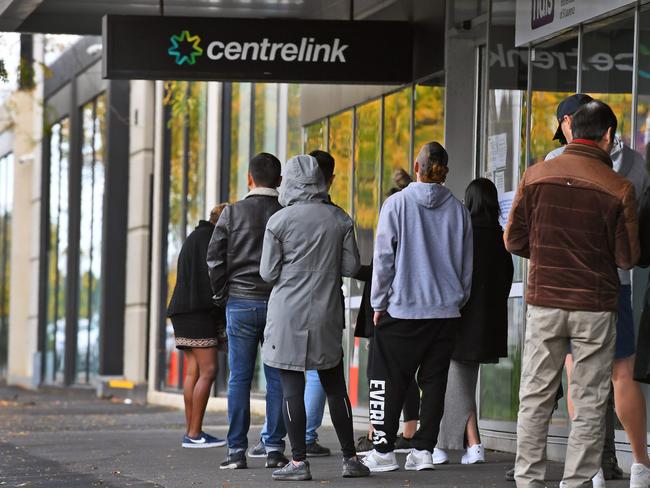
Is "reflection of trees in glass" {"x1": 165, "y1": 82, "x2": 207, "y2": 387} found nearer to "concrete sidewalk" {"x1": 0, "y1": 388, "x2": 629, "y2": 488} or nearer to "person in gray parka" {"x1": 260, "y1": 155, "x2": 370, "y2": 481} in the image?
"concrete sidewalk" {"x1": 0, "y1": 388, "x2": 629, "y2": 488}

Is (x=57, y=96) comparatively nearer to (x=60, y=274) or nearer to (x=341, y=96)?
(x=60, y=274)

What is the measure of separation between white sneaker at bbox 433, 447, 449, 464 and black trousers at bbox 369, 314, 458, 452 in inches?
32.3

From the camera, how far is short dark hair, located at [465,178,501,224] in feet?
30.4

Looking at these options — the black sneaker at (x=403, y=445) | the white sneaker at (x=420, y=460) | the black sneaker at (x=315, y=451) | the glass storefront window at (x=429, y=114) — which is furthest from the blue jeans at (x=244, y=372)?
the glass storefront window at (x=429, y=114)

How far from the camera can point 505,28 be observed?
36.7 ft

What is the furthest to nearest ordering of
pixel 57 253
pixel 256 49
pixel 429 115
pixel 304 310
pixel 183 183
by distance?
pixel 57 253 → pixel 183 183 → pixel 429 115 → pixel 256 49 → pixel 304 310

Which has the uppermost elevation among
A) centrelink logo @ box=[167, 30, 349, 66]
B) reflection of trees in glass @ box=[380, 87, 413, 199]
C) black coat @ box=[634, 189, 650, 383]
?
centrelink logo @ box=[167, 30, 349, 66]

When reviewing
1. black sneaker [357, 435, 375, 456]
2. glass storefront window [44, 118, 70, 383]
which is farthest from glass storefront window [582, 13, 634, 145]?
glass storefront window [44, 118, 70, 383]

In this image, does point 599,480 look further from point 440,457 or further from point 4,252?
point 4,252

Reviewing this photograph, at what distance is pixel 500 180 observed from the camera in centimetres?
1118

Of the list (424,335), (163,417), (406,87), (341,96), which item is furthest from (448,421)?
(163,417)

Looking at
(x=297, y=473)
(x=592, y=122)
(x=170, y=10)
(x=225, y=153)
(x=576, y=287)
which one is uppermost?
(x=170, y=10)

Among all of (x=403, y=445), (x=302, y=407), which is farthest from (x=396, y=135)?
(x=302, y=407)

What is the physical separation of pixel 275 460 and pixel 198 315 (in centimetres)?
185
